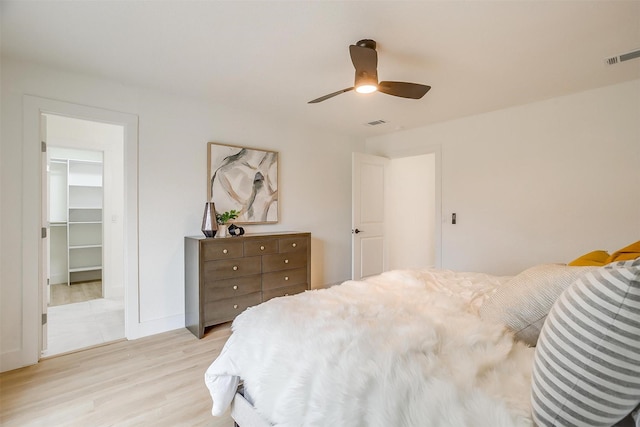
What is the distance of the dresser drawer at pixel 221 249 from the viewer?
2814 mm

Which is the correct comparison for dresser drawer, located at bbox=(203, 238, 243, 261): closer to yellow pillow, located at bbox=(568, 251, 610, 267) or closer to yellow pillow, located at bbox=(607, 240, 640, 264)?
yellow pillow, located at bbox=(568, 251, 610, 267)

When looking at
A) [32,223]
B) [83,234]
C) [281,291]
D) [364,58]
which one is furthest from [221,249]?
[83,234]

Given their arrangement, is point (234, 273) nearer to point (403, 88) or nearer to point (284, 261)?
point (284, 261)

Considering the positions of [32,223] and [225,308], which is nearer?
[32,223]

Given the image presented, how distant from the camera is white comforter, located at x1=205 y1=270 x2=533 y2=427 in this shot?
2.70ft

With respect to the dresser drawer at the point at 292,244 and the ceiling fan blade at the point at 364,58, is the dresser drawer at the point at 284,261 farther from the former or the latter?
the ceiling fan blade at the point at 364,58

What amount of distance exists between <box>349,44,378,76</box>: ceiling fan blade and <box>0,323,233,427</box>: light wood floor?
7.74 feet

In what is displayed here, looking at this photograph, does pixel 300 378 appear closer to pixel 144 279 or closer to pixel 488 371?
pixel 488 371

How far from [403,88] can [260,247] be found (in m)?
2.07

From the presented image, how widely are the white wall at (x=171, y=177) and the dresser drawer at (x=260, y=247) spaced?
44 centimetres

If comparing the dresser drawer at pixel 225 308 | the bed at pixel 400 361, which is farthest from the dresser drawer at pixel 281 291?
the bed at pixel 400 361

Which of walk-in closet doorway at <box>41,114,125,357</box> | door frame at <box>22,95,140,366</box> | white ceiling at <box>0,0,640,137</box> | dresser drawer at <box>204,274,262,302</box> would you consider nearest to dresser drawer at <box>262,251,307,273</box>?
dresser drawer at <box>204,274,262,302</box>

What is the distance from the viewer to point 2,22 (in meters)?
1.85

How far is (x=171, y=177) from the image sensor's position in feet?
9.87
